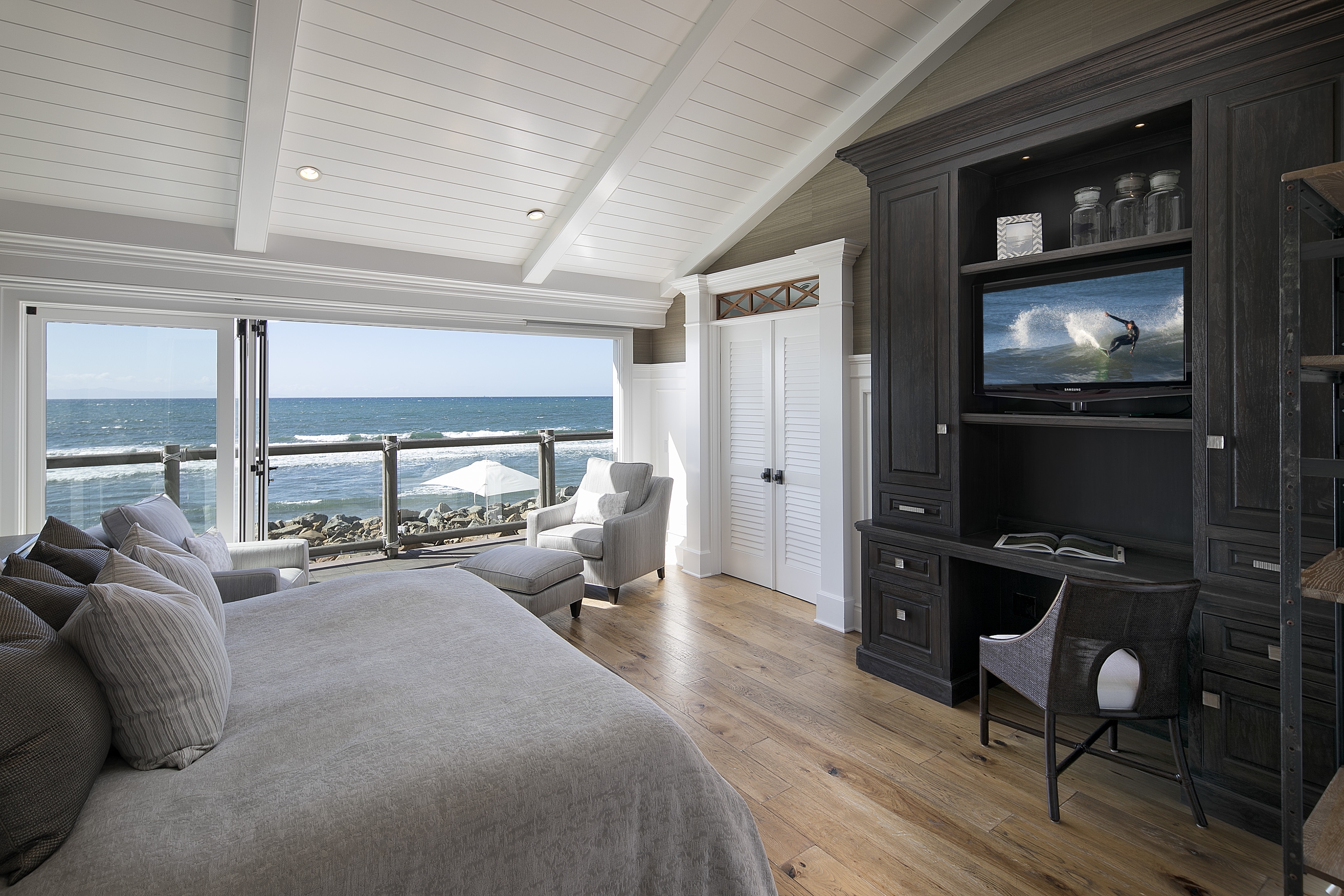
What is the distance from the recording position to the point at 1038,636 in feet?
7.27

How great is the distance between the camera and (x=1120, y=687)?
2154mm

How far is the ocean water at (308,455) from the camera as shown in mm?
3605

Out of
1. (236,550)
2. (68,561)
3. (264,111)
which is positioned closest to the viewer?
(68,561)

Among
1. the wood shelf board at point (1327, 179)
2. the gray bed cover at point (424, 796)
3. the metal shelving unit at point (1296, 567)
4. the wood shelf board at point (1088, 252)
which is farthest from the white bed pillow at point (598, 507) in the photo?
the wood shelf board at point (1327, 179)

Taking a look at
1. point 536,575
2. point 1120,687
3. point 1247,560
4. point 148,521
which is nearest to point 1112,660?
point 1120,687

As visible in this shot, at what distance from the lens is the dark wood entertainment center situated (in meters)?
2.01

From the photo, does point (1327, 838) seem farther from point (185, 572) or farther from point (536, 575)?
point (536, 575)

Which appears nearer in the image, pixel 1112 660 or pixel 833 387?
pixel 1112 660

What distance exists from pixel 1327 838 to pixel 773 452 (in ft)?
10.9

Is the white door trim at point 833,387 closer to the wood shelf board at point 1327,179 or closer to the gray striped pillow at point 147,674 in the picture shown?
the wood shelf board at point 1327,179

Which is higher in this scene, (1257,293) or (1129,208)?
(1129,208)

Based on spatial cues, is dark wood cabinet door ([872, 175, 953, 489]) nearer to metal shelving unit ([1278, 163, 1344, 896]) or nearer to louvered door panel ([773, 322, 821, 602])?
louvered door panel ([773, 322, 821, 602])

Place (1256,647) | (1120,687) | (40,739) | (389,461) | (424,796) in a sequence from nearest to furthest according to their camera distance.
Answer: (40,739) → (424,796) → (1256,647) → (1120,687) → (389,461)

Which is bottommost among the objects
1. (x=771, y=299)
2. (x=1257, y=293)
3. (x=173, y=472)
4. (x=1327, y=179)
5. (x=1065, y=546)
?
(x=1065, y=546)
